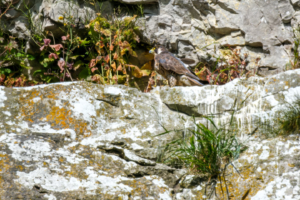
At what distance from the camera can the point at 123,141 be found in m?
2.89

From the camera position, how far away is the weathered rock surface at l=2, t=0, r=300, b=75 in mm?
4734

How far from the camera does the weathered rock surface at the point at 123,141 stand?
237 cm

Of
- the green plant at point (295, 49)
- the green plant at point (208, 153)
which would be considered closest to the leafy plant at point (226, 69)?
the green plant at point (295, 49)

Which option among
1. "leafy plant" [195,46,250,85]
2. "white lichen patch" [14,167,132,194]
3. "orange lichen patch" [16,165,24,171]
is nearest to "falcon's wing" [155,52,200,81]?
"leafy plant" [195,46,250,85]

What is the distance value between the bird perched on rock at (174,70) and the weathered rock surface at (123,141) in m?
1.08

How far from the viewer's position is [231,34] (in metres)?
4.98

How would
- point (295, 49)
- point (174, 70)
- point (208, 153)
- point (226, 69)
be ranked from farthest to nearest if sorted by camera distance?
point (226, 69) < point (174, 70) < point (295, 49) < point (208, 153)

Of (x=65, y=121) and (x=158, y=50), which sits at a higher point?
(x=158, y=50)

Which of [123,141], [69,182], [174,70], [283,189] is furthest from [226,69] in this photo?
[69,182]

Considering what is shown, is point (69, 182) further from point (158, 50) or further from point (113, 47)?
point (158, 50)

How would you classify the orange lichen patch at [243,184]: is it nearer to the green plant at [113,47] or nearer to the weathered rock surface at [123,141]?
the weathered rock surface at [123,141]

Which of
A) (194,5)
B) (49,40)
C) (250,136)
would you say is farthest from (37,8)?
(250,136)

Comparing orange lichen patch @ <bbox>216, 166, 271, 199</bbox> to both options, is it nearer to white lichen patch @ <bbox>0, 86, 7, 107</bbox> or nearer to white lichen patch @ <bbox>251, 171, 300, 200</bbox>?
white lichen patch @ <bbox>251, 171, 300, 200</bbox>

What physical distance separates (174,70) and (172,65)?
0.10 meters
